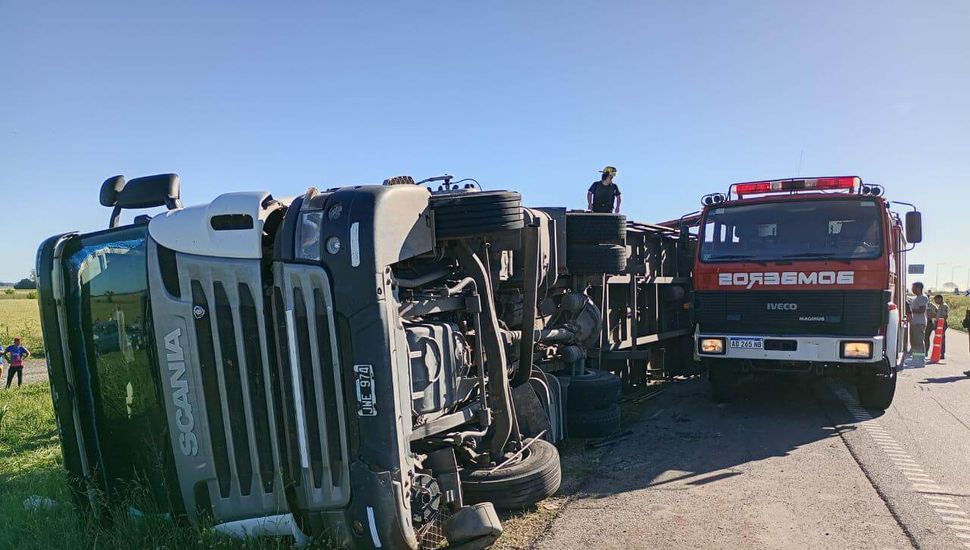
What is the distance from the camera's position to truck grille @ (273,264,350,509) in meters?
3.11

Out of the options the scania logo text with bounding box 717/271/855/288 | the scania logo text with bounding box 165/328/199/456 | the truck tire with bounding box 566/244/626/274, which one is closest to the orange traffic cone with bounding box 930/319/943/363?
the scania logo text with bounding box 717/271/855/288

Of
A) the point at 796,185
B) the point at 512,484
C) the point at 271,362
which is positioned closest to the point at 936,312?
the point at 796,185

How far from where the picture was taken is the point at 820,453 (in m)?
5.79

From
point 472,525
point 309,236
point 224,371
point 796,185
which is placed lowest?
point 472,525

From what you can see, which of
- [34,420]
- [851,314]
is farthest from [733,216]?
[34,420]

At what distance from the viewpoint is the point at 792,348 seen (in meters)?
7.05

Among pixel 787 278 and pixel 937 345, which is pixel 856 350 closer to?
pixel 787 278

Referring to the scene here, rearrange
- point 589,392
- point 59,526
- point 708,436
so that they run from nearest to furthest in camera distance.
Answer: point 59,526, point 589,392, point 708,436

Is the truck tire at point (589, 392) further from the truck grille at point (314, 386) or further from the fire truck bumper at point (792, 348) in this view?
the truck grille at point (314, 386)

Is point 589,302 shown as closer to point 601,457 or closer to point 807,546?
point 601,457

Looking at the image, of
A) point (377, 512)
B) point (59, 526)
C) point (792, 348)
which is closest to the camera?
point (377, 512)

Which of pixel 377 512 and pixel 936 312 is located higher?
pixel 377 512

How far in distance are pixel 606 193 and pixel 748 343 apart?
2740 mm

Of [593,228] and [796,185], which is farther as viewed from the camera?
[796,185]
